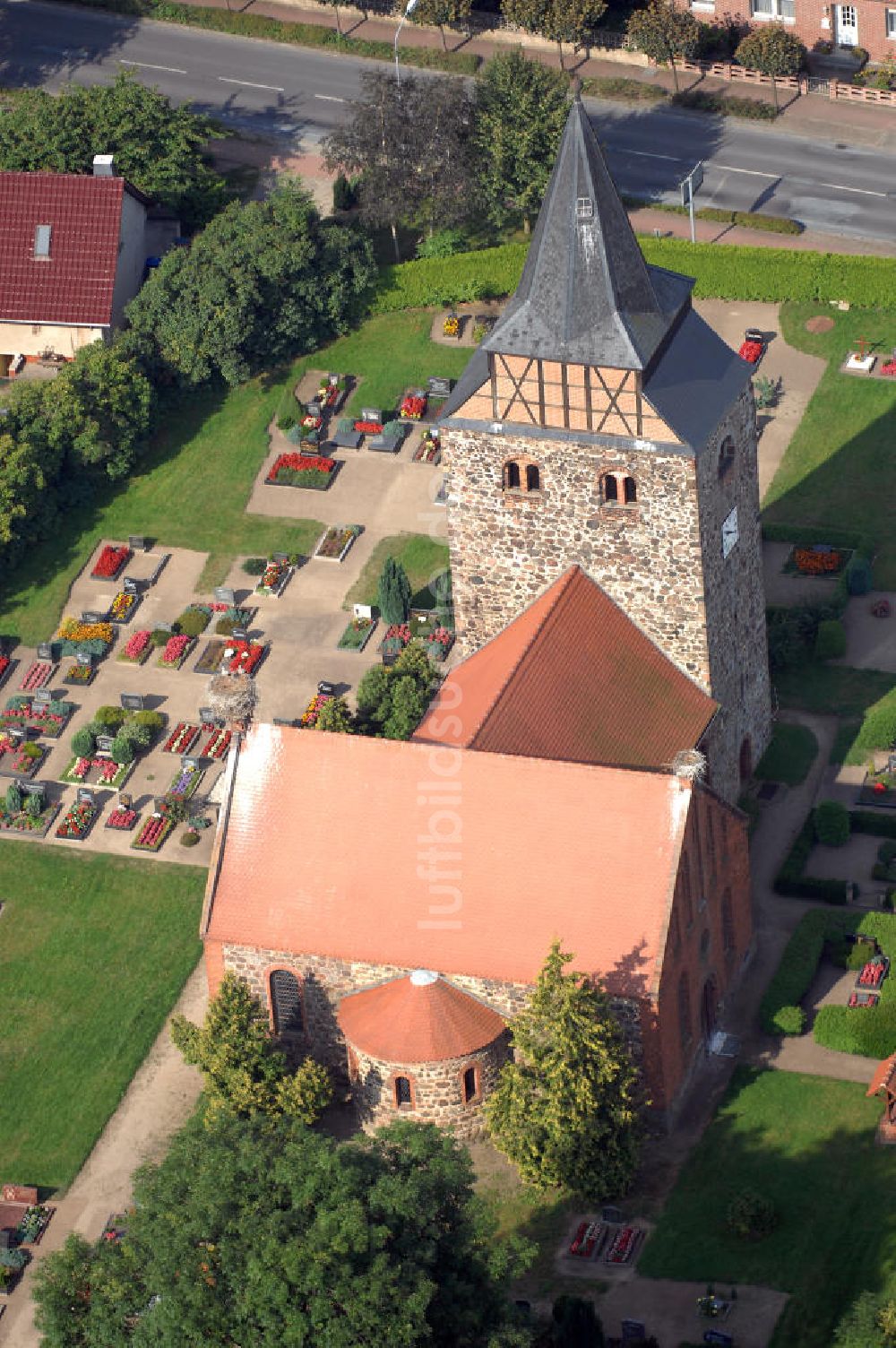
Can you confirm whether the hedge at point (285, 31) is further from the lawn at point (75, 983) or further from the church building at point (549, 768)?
the lawn at point (75, 983)

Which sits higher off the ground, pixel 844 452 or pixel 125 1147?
pixel 844 452

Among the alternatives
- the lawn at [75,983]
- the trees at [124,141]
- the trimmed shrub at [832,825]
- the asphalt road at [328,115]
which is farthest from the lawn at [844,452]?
the lawn at [75,983]

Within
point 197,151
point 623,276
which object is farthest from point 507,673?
point 197,151

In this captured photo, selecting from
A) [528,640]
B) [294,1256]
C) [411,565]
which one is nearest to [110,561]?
[411,565]

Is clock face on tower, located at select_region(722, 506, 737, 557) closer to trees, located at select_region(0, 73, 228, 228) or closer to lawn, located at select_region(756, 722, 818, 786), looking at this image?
lawn, located at select_region(756, 722, 818, 786)

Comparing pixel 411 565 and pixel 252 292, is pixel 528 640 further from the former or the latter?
pixel 252 292

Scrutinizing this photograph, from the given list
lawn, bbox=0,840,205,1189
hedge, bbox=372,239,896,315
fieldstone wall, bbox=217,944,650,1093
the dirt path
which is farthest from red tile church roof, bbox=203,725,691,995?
hedge, bbox=372,239,896,315

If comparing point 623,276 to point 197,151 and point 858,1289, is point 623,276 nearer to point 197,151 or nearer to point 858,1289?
point 858,1289
